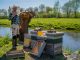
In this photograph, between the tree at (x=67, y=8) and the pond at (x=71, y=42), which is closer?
the pond at (x=71, y=42)

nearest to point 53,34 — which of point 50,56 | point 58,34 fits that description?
point 58,34

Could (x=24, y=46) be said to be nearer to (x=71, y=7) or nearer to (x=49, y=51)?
(x=49, y=51)

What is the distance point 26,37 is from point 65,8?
42458 mm

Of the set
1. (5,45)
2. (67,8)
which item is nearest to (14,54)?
(5,45)

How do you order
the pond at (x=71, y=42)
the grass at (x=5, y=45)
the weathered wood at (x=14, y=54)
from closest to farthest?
the weathered wood at (x=14, y=54) < the grass at (x=5, y=45) < the pond at (x=71, y=42)

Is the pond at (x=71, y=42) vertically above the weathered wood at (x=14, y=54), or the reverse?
the weathered wood at (x=14, y=54)

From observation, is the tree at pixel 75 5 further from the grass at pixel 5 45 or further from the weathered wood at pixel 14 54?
the weathered wood at pixel 14 54

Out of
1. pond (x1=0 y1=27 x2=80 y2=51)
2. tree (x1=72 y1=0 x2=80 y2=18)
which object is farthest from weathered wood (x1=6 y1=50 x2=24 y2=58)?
tree (x1=72 y1=0 x2=80 y2=18)

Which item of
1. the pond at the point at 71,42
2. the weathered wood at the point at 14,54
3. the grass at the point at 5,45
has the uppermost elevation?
the weathered wood at the point at 14,54

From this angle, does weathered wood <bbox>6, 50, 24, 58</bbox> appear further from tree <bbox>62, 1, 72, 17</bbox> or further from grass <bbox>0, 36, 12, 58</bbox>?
tree <bbox>62, 1, 72, 17</bbox>

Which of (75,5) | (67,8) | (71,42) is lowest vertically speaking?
(71,42)

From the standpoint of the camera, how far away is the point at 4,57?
6.36 meters

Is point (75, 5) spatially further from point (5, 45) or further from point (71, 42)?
point (5, 45)

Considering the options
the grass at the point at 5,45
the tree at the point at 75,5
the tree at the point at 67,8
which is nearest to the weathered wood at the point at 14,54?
the grass at the point at 5,45
